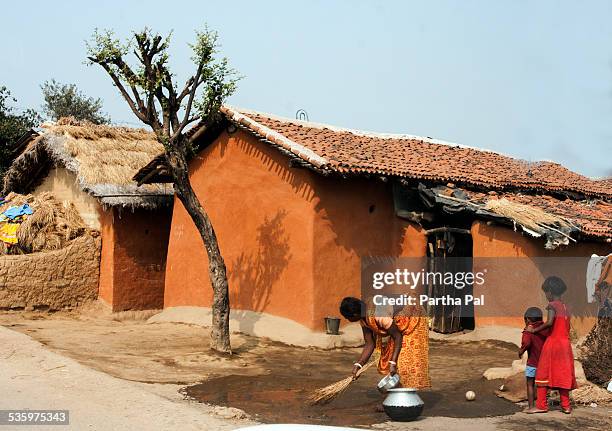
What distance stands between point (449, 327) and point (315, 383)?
502cm

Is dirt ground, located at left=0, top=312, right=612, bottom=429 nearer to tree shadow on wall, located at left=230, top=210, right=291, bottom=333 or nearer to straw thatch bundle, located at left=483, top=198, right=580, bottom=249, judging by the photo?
tree shadow on wall, located at left=230, top=210, right=291, bottom=333

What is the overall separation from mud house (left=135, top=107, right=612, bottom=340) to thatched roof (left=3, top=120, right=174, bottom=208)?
0.72 meters

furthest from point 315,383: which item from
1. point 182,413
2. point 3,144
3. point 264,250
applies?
point 3,144

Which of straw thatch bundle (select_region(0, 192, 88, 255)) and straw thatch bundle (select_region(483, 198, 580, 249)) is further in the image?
straw thatch bundle (select_region(0, 192, 88, 255))

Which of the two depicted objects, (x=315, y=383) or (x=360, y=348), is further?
(x=360, y=348)

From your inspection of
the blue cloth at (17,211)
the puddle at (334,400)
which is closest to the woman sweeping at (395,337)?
the puddle at (334,400)

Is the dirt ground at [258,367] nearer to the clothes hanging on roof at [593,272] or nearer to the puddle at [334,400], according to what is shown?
the puddle at [334,400]

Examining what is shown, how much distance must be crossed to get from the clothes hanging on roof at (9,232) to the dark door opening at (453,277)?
26.7ft

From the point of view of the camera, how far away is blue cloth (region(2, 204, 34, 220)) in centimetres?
1505

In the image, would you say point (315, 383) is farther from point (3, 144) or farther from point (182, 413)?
point (3, 144)

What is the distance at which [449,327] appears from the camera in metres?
13.8

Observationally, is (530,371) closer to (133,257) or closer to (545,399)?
(545,399)

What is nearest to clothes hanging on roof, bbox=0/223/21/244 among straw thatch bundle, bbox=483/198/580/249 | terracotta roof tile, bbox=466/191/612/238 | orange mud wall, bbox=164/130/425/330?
orange mud wall, bbox=164/130/425/330

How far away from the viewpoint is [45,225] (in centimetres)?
1520
